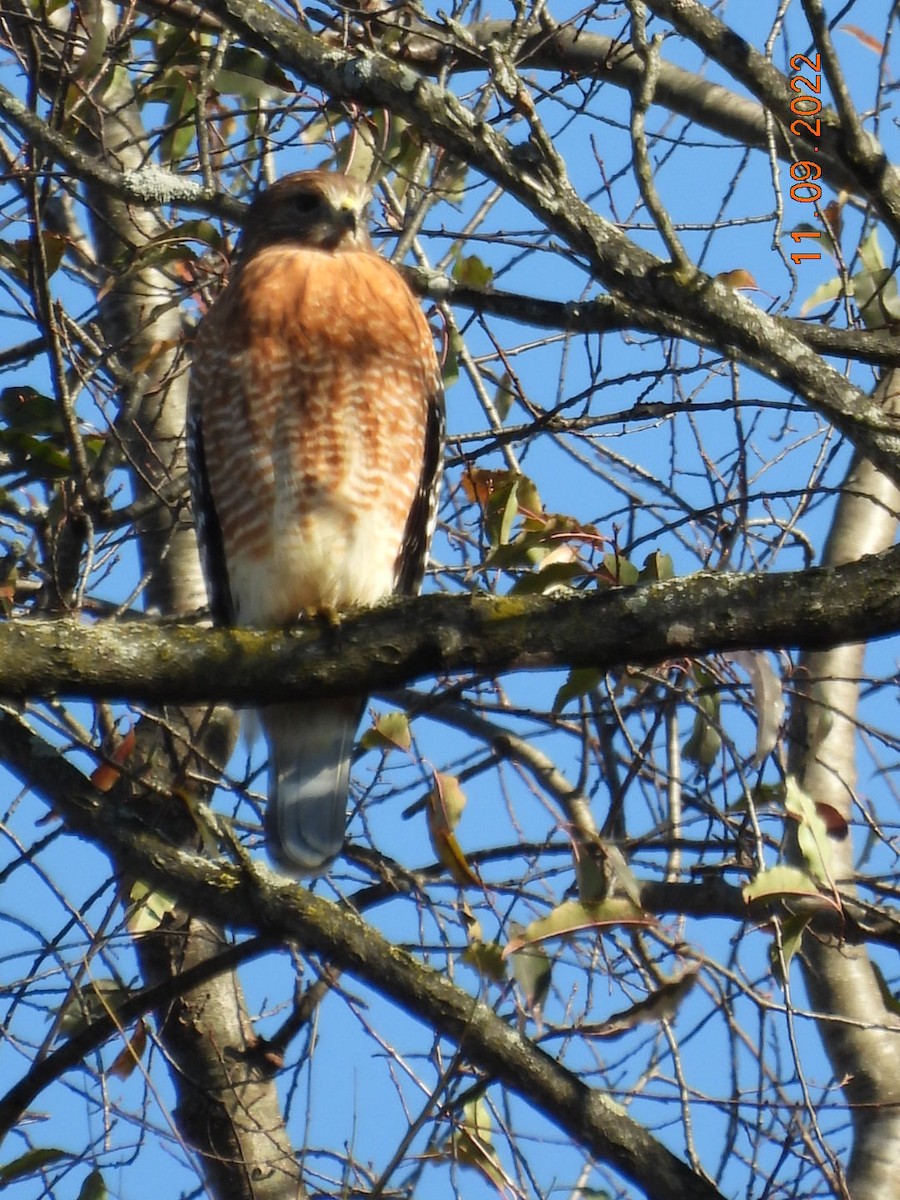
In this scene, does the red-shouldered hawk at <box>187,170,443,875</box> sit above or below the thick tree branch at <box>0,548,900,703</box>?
above

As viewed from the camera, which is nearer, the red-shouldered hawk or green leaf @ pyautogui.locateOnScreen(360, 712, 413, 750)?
green leaf @ pyautogui.locateOnScreen(360, 712, 413, 750)

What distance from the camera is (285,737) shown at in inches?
164

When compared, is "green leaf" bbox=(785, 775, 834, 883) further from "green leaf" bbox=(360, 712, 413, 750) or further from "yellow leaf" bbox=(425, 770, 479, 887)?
"green leaf" bbox=(360, 712, 413, 750)

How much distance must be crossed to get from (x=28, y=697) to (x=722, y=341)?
4.70 ft

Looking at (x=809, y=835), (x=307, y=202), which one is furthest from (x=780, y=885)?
(x=307, y=202)

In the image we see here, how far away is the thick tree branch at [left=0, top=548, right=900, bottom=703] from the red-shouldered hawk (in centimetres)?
131

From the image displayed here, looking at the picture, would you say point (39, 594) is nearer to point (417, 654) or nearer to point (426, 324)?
point (426, 324)

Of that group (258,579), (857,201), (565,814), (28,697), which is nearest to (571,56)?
(857,201)

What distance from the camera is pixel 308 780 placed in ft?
13.4

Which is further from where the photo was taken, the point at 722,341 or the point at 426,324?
the point at 426,324

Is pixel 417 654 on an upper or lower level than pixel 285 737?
lower

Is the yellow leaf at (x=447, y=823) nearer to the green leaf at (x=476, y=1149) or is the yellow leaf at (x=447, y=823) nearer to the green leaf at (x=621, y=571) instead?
the green leaf at (x=476, y=1149)

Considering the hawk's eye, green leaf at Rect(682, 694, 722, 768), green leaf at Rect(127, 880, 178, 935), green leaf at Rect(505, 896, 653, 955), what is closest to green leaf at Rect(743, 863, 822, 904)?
green leaf at Rect(505, 896, 653, 955)

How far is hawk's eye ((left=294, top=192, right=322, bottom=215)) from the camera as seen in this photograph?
183 inches
